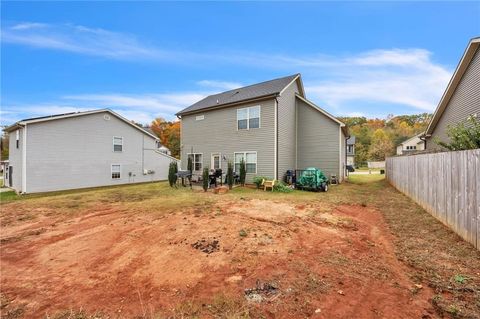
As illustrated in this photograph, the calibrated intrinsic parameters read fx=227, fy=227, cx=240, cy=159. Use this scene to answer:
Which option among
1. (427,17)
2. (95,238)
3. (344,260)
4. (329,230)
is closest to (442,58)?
(427,17)

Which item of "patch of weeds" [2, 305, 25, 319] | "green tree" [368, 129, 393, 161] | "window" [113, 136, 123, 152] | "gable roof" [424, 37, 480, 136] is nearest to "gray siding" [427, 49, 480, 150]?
"gable roof" [424, 37, 480, 136]

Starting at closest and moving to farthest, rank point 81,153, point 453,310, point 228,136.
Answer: point 453,310, point 228,136, point 81,153

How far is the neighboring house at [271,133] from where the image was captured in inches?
586

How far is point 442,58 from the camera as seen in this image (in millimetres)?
16766


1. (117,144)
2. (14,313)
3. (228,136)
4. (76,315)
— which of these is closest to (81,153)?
(117,144)

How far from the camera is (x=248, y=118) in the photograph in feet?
51.9

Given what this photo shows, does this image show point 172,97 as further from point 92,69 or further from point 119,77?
point 92,69

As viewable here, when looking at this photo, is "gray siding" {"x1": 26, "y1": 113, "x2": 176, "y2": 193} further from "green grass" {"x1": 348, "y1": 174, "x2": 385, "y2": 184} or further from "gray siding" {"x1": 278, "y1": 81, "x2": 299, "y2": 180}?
"green grass" {"x1": 348, "y1": 174, "x2": 385, "y2": 184}

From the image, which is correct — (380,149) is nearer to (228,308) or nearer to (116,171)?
(116,171)

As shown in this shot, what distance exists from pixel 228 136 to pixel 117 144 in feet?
35.0

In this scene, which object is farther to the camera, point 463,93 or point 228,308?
point 463,93

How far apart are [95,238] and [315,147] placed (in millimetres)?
14374

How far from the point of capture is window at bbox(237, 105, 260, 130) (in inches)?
607

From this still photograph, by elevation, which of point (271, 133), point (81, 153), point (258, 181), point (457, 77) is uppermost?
point (457, 77)
